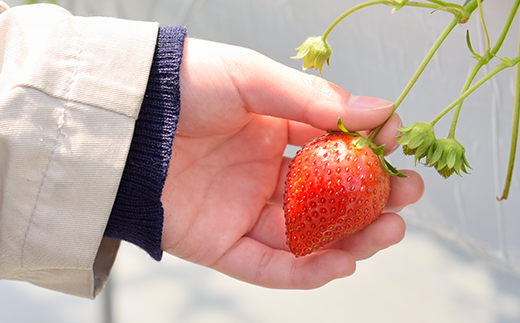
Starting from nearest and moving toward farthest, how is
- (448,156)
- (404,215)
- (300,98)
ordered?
(448,156)
(300,98)
(404,215)

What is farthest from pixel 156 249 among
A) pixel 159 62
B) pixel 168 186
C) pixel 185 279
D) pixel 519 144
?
pixel 519 144

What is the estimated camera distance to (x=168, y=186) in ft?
1.71

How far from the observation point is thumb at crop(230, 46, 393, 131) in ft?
1.38

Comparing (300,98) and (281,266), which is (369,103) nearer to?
(300,98)

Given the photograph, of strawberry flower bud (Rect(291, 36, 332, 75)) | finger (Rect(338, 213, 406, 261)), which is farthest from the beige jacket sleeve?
finger (Rect(338, 213, 406, 261))

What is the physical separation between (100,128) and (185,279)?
1.43ft

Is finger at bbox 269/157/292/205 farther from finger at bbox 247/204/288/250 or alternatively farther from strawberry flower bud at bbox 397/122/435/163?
strawberry flower bud at bbox 397/122/435/163

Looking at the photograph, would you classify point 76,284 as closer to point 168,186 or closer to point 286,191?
point 168,186

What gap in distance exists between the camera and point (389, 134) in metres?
0.41

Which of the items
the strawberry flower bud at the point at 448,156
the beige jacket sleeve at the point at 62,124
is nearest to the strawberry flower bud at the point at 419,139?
the strawberry flower bud at the point at 448,156

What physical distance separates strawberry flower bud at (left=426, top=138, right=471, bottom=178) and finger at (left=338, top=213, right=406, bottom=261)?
0.40 ft

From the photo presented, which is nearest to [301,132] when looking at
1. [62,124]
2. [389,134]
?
[389,134]

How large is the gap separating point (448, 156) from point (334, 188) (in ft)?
0.31

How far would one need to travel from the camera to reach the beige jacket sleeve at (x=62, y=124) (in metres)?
0.41
